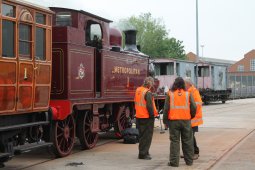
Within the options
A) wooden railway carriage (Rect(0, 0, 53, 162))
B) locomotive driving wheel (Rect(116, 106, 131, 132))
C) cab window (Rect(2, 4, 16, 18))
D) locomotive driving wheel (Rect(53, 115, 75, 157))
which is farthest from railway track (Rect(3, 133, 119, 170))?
cab window (Rect(2, 4, 16, 18))

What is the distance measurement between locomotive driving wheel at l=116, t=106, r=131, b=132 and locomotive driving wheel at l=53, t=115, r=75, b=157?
293 centimetres

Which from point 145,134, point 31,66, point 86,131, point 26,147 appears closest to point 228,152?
point 145,134

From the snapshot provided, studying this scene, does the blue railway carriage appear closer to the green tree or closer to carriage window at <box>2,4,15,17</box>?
carriage window at <box>2,4,15,17</box>

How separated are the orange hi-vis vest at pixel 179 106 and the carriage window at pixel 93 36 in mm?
3652

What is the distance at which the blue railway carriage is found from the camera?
35153mm

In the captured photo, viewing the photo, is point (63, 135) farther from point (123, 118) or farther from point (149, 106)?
point (123, 118)

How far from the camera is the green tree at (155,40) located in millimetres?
78562

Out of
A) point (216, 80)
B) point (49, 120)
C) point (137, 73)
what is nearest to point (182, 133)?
point (49, 120)

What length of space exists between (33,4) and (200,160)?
458 centimetres

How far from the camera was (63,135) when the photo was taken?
10.7 meters

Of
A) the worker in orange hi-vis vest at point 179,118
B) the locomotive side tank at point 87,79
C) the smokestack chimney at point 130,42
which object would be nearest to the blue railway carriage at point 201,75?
the smokestack chimney at point 130,42

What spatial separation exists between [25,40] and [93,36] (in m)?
3.90

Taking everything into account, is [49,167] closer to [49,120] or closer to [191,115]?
[49,120]

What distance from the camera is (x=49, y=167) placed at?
9.29 m
